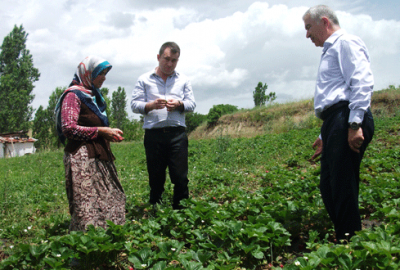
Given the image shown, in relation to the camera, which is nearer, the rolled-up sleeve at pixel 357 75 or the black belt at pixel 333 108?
the rolled-up sleeve at pixel 357 75

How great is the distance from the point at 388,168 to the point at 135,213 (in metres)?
4.46

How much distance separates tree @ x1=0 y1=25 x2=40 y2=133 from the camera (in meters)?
27.9

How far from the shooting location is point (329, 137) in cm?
258

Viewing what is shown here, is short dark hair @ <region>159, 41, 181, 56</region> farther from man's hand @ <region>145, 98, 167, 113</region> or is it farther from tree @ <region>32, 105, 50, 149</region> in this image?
tree @ <region>32, 105, 50, 149</region>

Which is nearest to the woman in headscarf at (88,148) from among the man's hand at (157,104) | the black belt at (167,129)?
the man's hand at (157,104)

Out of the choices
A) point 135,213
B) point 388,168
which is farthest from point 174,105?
point 388,168

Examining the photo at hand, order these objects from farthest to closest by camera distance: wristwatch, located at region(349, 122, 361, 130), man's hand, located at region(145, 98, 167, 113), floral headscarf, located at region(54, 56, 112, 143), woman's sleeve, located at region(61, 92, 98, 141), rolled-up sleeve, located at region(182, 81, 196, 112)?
rolled-up sleeve, located at region(182, 81, 196, 112), man's hand, located at region(145, 98, 167, 113), floral headscarf, located at region(54, 56, 112, 143), woman's sleeve, located at region(61, 92, 98, 141), wristwatch, located at region(349, 122, 361, 130)

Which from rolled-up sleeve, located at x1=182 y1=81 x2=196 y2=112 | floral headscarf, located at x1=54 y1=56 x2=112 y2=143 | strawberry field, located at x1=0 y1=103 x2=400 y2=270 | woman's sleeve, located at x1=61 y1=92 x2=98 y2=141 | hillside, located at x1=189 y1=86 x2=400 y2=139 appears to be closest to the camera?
strawberry field, located at x1=0 y1=103 x2=400 y2=270

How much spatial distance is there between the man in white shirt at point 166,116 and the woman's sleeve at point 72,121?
2.79 ft

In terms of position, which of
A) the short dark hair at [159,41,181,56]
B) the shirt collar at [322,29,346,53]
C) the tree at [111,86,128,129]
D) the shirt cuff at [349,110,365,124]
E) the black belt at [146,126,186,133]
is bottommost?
the shirt cuff at [349,110,365,124]

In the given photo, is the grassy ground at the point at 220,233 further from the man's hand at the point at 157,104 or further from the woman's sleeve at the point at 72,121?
the man's hand at the point at 157,104

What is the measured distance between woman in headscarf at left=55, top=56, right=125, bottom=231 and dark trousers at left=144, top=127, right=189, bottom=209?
63cm

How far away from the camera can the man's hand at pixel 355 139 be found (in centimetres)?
236

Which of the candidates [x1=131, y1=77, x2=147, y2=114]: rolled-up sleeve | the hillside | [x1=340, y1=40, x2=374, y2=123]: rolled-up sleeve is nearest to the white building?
the hillside
